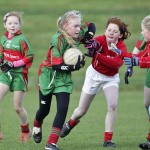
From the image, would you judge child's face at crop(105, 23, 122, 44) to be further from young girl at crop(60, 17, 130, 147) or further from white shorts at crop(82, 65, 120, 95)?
white shorts at crop(82, 65, 120, 95)

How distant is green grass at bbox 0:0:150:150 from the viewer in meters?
10.4

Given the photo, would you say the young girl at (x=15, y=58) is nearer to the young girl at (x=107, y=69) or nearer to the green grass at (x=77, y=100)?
the green grass at (x=77, y=100)

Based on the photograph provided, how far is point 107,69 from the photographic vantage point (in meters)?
9.98

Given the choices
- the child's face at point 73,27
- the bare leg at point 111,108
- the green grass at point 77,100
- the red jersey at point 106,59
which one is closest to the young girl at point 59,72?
the child's face at point 73,27

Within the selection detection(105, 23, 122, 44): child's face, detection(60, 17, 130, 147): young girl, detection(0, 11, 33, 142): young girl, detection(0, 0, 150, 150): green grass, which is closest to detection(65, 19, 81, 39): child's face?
detection(60, 17, 130, 147): young girl

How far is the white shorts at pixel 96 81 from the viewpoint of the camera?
32.9 ft

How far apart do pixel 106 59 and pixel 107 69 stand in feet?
0.87

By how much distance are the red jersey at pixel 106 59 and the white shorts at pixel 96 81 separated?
6 cm

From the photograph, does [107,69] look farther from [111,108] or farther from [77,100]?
[77,100]

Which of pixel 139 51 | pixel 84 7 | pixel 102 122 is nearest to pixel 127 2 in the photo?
pixel 84 7

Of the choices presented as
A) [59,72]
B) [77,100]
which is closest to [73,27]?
[59,72]

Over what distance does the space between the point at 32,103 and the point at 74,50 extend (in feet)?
22.9

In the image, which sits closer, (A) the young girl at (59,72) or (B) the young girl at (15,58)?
(A) the young girl at (59,72)

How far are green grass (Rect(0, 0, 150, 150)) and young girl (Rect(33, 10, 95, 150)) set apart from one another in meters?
0.57
